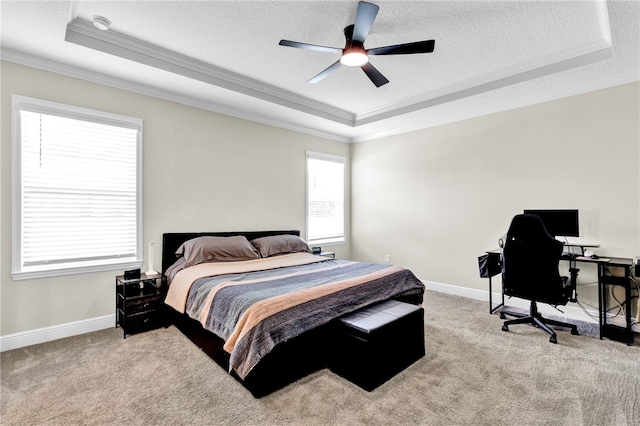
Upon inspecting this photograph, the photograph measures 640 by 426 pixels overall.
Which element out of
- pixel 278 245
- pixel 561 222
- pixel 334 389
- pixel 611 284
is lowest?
pixel 334 389

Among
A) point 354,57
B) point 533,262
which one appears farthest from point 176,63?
point 533,262

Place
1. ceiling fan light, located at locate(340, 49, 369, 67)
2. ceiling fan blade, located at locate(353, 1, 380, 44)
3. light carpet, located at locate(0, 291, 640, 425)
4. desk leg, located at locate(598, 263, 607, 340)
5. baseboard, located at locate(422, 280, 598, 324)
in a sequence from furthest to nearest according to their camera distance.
Answer: baseboard, located at locate(422, 280, 598, 324)
desk leg, located at locate(598, 263, 607, 340)
ceiling fan light, located at locate(340, 49, 369, 67)
ceiling fan blade, located at locate(353, 1, 380, 44)
light carpet, located at locate(0, 291, 640, 425)

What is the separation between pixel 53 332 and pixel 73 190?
54.5 inches

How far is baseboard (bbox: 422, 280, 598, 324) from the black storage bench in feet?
7.10

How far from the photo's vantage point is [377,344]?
218 centimetres

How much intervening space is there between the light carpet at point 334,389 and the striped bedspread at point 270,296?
0.35 m

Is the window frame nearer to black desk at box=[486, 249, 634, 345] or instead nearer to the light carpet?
the light carpet

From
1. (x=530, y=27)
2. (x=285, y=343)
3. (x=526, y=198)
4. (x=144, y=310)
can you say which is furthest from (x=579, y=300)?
(x=144, y=310)

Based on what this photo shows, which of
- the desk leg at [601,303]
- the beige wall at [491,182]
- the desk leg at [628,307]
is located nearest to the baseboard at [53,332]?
the beige wall at [491,182]

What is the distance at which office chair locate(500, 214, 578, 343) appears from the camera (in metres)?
2.89

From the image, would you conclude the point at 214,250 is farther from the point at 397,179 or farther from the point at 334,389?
the point at 397,179

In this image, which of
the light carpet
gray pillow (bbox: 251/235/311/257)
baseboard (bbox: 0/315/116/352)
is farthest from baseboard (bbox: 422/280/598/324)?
baseboard (bbox: 0/315/116/352)

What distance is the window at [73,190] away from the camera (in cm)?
288

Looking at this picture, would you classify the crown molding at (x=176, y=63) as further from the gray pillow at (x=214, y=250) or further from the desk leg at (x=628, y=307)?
the desk leg at (x=628, y=307)
